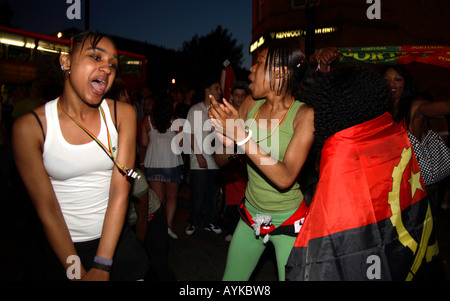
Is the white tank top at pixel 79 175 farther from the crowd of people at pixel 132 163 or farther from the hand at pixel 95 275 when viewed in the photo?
the hand at pixel 95 275

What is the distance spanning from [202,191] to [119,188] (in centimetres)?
354

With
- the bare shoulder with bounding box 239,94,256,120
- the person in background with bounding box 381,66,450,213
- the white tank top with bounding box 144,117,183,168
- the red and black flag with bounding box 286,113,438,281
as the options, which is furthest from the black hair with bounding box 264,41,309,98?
the white tank top with bounding box 144,117,183,168

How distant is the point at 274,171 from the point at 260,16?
60.7 ft

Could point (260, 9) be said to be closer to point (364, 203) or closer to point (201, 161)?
point (201, 161)

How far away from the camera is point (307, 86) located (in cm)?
246

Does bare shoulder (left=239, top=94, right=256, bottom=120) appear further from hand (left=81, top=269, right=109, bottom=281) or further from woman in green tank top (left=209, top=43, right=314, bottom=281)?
hand (left=81, top=269, right=109, bottom=281)

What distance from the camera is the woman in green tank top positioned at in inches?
81.7

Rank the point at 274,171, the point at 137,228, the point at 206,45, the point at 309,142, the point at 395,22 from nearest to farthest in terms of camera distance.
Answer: the point at 274,171 → the point at 309,142 → the point at 137,228 → the point at 395,22 → the point at 206,45

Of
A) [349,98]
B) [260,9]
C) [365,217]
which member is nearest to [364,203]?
[365,217]

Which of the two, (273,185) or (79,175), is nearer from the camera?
(79,175)

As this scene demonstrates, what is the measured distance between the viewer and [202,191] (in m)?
5.25
